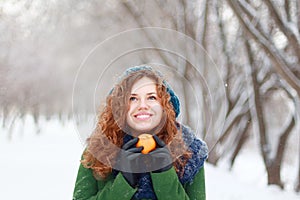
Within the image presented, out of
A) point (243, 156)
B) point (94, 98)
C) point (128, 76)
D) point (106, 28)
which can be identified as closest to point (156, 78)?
point (128, 76)

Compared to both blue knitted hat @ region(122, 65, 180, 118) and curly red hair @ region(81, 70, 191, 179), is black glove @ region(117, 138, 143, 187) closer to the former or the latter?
curly red hair @ region(81, 70, 191, 179)

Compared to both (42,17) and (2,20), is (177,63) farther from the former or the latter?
(2,20)

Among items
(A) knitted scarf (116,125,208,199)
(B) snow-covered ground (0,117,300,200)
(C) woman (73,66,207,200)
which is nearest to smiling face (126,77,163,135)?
(C) woman (73,66,207,200)

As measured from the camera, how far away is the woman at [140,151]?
1.39m

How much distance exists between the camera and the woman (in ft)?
4.55

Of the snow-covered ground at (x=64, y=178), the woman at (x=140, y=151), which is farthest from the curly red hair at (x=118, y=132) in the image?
the snow-covered ground at (x=64, y=178)

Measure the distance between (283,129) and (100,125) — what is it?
23.6 ft

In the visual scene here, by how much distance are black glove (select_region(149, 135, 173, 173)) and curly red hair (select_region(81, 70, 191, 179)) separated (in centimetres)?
5

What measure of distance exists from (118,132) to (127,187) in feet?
0.64

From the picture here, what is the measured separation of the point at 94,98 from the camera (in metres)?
1.45

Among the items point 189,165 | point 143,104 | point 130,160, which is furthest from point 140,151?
point 189,165

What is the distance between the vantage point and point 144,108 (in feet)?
4.52

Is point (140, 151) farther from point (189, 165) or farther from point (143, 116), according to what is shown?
point (189, 165)

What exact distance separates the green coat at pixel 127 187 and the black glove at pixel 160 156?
1.4 inches
